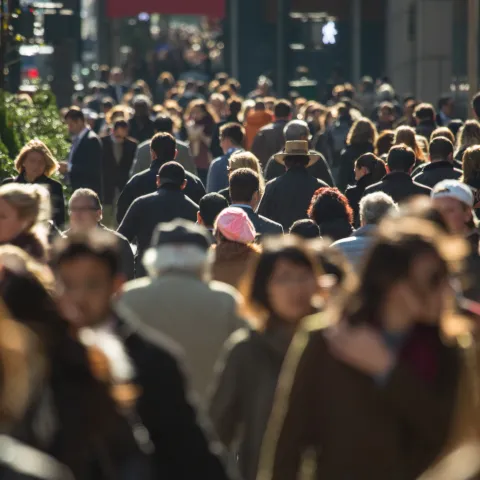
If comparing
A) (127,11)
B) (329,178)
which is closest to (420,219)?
(329,178)

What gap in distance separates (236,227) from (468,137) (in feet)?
24.5

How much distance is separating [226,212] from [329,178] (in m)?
6.46

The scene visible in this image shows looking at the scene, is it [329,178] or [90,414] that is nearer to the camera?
[90,414]

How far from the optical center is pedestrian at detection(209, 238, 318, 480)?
19.1 feet

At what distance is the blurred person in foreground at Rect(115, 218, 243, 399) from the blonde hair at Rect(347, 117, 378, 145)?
10.5 metres

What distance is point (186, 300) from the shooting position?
258 inches

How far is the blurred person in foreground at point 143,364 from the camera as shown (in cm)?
456

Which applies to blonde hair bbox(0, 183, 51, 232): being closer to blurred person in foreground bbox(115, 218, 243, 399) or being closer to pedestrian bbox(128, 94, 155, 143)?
blurred person in foreground bbox(115, 218, 243, 399)

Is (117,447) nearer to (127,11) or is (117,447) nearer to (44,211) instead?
(44,211)

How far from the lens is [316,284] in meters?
Answer: 5.85

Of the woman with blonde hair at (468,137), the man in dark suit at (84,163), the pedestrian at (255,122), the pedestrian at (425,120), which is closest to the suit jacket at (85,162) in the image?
the man in dark suit at (84,163)

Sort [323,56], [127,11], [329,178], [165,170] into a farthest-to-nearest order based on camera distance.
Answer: [127,11] → [323,56] → [329,178] → [165,170]

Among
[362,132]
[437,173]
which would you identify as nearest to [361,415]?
[437,173]

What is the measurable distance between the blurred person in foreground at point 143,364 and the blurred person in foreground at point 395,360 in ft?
1.18
